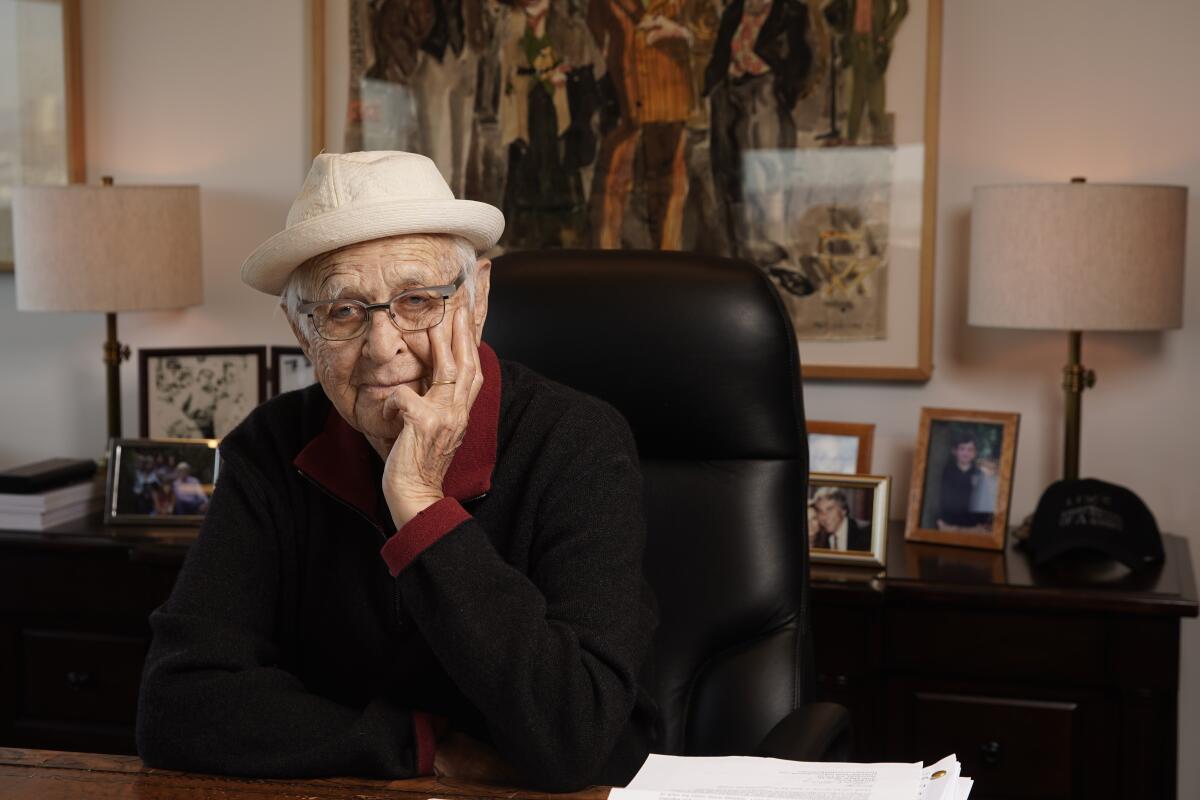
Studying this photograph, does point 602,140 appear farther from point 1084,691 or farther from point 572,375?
point 1084,691

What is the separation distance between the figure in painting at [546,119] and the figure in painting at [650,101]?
0.05 meters

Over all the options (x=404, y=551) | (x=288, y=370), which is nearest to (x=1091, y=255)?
(x=404, y=551)

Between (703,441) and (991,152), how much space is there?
1259 millimetres

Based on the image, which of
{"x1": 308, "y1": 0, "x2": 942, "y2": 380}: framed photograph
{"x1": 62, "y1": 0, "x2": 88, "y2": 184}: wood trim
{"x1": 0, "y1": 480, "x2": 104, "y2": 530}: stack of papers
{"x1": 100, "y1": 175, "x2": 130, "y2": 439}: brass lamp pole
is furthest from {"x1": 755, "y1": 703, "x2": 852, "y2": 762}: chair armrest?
{"x1": 62, "y1": 0, "x2": 88, "y2": 184}: wood trim

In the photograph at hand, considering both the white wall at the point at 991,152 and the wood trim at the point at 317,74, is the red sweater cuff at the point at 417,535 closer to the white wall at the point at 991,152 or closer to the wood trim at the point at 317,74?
the white wall at the point at 991,152

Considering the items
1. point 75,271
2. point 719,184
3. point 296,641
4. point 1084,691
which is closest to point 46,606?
point 75,271

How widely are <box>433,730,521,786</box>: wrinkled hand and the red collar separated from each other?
0.86ft

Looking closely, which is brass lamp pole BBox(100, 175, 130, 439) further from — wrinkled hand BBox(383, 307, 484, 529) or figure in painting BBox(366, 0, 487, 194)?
wrinkled hand BBox(383, 307, 484, 529)

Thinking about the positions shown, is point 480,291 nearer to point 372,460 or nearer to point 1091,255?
point 372,460

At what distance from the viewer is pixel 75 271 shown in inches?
105

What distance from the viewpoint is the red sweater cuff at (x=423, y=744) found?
1.28 meters

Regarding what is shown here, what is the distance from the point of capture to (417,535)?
4.16 feet

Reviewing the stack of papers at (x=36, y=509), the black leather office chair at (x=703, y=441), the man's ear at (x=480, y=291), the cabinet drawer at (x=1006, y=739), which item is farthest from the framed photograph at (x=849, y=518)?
the stack of papers at (x=36, y=509)

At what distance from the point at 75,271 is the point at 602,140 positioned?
3.73 ft
